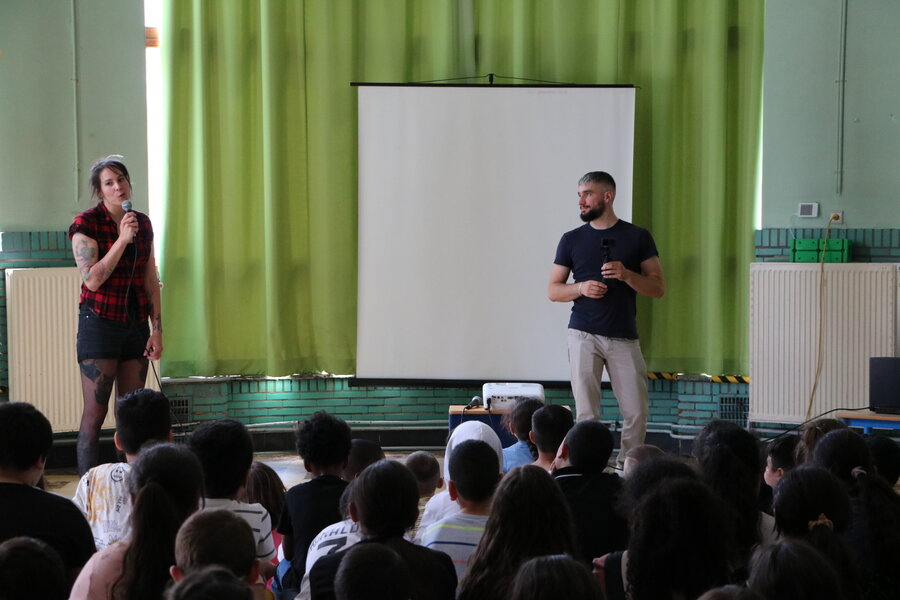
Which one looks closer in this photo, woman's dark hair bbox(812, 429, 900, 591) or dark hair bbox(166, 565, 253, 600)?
dark hair bbox(166, 565, 253, 600)

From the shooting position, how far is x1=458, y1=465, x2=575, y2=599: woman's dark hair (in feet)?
6.83

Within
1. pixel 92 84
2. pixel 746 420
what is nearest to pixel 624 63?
pixel 746 420

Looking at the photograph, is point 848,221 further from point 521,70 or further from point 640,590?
point 640,590

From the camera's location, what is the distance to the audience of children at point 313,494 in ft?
9.03

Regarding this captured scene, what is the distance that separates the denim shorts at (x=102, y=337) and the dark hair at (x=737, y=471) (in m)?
2.69

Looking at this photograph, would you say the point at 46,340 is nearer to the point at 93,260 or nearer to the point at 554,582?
the point at 93,260

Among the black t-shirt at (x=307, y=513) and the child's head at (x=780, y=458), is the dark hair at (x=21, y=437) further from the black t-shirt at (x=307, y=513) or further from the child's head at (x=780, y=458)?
the child's head at (x=780, y=458)

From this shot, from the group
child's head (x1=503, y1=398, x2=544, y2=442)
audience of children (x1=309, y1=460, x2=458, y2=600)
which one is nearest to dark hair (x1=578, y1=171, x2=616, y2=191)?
child's head (x1=503, y1=398, x2=544, y2=442)

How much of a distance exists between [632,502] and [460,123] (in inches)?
149

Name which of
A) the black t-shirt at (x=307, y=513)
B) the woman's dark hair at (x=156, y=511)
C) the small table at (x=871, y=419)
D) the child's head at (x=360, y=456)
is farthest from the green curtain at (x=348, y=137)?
the woman's dark hair at (x=156, y=511)

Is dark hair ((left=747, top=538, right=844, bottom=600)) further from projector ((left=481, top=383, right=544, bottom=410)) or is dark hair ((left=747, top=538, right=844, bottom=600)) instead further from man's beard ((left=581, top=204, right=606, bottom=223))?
man's beard ((left=581, top=204, right=606, bottom=223))

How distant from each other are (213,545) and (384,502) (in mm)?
446

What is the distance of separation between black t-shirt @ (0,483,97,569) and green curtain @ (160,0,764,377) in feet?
12.1

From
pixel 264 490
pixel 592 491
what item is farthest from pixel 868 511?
pixel 264 490
